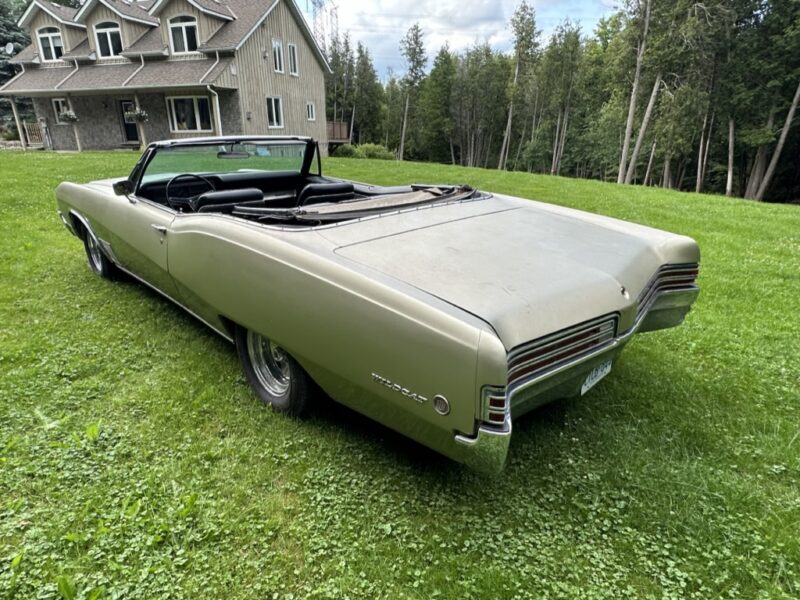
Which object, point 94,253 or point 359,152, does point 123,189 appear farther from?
point 359,152

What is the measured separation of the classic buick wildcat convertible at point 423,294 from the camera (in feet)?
5.41

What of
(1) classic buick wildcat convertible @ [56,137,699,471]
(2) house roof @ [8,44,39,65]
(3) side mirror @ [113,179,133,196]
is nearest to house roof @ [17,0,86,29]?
(2) house roof @ [8,44,39,65]

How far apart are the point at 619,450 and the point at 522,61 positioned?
37.8 m

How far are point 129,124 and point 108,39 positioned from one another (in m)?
3.10

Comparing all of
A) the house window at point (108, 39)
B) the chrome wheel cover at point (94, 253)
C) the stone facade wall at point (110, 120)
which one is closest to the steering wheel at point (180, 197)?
the chrome wheel cover at point (94, 253)

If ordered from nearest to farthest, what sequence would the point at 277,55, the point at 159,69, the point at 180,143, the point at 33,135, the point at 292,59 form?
the point at 180,143 → the point at 159,69 → the point at 277,55 → the point at 292,59 → the point at 33,135

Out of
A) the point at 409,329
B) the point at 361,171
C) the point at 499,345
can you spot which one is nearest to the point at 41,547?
the point at 409,329

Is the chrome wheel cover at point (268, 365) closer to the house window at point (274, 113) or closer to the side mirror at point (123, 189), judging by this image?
the side mirror at point (123, 189)

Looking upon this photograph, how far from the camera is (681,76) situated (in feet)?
69.2

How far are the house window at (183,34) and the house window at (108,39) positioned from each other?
2.39 m

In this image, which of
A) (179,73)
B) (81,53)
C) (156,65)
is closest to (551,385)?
(179,73)

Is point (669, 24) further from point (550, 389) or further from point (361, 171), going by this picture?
point (550, 389)

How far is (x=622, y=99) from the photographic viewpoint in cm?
2386

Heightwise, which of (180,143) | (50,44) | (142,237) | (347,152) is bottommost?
(347,152)
